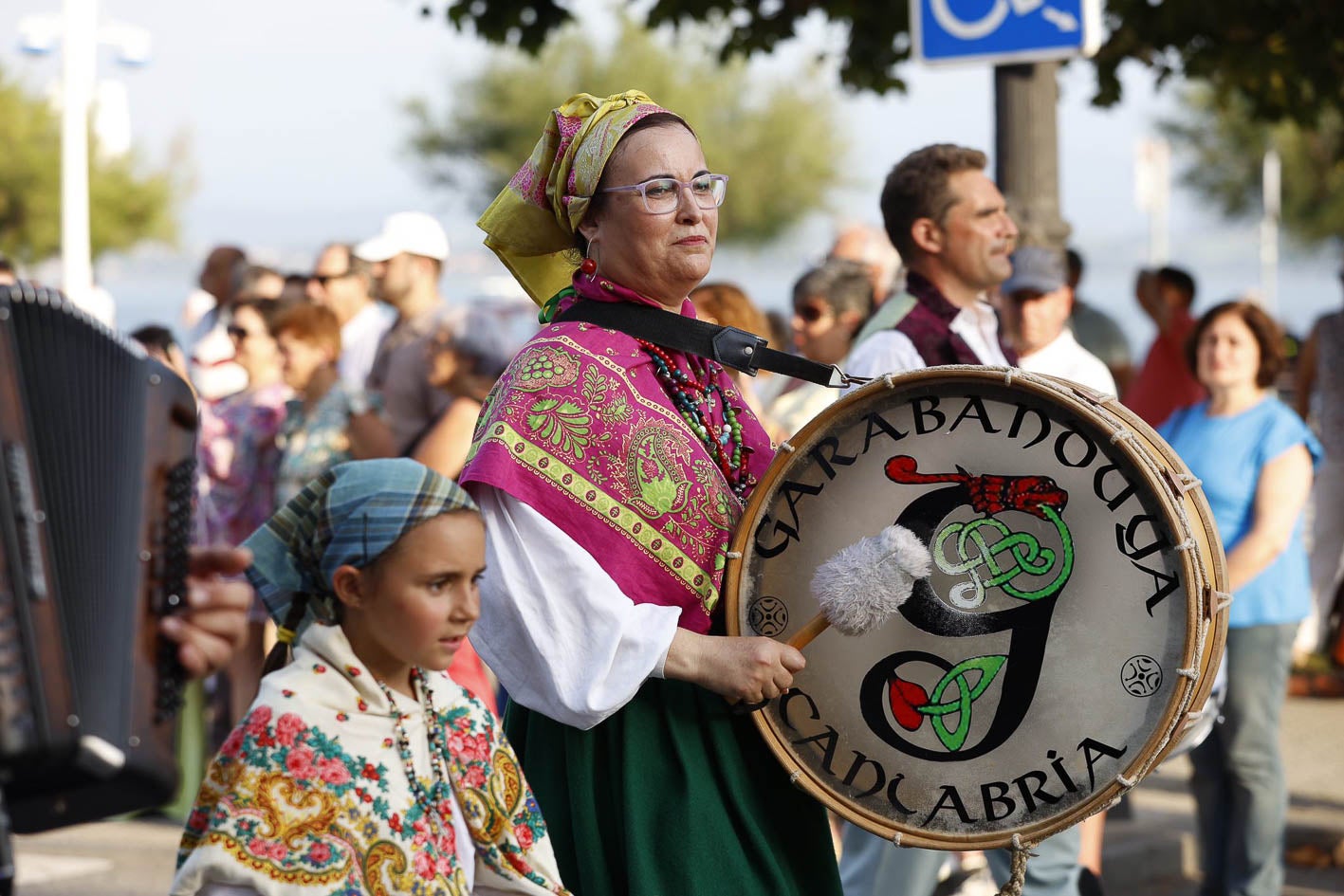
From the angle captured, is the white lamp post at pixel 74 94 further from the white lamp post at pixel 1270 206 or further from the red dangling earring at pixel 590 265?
the white lamp post at pixel 1270 206

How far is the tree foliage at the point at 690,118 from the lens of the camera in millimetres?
38719

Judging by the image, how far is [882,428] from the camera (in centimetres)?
313

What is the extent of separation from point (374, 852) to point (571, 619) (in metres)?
0.47

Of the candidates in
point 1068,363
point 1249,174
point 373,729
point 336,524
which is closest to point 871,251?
point 1068,363

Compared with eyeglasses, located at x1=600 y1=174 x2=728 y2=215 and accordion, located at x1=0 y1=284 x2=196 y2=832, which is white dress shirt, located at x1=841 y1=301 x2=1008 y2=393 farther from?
accordion, located at x1=0 y1=284 x2=196 y2=832

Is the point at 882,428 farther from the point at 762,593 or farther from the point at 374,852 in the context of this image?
the point at 374,852

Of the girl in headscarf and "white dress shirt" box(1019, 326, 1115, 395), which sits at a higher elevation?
"white dress shirt" box(1019, 326, 1115, 395)

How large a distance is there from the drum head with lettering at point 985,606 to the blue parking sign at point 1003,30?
2.71 m

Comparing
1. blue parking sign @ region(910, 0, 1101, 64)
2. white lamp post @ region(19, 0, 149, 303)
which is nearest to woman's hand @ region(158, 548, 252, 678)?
blue parking sign @ region(910, 0, 1101, 64)

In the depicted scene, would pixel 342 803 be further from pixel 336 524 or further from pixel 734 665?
pixel 734 665

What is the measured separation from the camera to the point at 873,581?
2.93 meters

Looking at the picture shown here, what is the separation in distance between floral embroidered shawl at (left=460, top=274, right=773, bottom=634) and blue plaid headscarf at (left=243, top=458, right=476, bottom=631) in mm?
136

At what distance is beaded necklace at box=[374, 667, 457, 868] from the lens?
282 centimetres

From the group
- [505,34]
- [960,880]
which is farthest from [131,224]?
[960,880]
